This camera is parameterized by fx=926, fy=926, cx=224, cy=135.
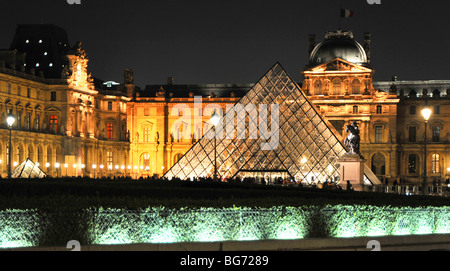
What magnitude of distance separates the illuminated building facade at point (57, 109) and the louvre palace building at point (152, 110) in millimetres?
92

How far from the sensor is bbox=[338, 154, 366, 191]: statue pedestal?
129 ft

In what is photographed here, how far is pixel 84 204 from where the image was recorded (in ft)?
53.2

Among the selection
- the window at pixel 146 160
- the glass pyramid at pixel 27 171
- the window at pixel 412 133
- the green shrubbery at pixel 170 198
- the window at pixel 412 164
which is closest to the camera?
the green shrubbery at pixel 170 198

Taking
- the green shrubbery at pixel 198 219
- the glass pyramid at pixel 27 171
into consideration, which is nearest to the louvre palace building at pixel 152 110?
the glass pyramid at pixel 27 171

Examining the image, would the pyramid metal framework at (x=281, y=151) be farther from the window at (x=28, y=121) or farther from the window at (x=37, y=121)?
the window at (x=37, y=121)

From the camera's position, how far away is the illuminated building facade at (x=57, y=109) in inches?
2857

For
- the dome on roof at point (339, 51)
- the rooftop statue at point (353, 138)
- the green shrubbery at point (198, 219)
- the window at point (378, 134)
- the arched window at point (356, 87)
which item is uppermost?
the dome on roof at point (339, 51)

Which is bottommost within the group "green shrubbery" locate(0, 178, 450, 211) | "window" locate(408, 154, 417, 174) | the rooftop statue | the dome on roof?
"green shrubbery" locate(0, 178, 450, 211)

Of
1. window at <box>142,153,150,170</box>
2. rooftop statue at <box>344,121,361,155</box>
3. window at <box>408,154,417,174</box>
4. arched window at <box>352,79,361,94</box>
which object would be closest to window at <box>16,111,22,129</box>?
window at <box>142,153,150,170</box>

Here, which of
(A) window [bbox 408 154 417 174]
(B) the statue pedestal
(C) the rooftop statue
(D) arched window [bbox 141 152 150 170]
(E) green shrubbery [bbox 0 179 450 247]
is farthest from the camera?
(D) arched window [bbox 141 152 150 170]

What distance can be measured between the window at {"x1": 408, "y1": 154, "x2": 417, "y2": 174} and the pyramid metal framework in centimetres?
3929

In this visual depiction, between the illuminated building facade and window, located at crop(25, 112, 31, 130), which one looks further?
window, located at crop(25, 112, 31, 130)

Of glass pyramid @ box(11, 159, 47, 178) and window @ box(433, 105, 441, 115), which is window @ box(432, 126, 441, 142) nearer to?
window @ box(433, 105, 441, 115)
